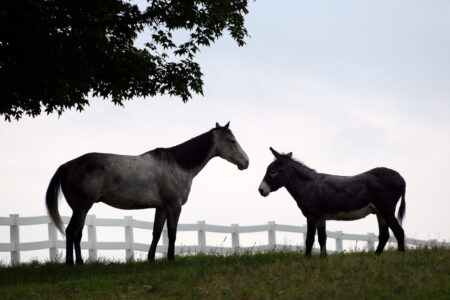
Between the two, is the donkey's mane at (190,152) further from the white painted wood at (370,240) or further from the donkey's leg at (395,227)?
the white painted wood at (370,240)

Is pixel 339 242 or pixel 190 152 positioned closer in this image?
pixel 190 152

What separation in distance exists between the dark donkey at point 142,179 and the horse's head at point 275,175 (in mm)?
1136

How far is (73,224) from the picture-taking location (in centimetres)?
1351

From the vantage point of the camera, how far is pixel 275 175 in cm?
1400

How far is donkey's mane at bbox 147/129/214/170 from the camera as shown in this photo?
14.6 metres

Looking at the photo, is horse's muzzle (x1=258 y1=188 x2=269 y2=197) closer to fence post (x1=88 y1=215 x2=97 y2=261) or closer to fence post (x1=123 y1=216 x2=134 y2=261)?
fence post (x1=123 y1=216 x2=134 y2=261)

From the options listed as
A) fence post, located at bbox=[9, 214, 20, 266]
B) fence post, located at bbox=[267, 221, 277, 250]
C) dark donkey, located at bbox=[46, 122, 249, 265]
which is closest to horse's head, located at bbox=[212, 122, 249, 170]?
dark donkey, located at bbox=[46, 122, 249, 265]

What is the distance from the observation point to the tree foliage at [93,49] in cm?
1496

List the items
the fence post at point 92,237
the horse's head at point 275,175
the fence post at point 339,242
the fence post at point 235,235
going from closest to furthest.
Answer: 1. the horse's head at point 275,175
2. the fence post at point 92,237
3. the fence post at point 235,235
4. the fence post at point 339,242

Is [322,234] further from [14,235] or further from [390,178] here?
[14,235]

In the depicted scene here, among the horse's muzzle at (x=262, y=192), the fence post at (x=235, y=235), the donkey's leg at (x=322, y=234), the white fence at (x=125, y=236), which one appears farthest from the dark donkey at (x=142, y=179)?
the fence post at (x=235, y=235)

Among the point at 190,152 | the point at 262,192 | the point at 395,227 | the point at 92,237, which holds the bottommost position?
the point at 92,237

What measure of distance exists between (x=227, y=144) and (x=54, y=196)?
4.04 m

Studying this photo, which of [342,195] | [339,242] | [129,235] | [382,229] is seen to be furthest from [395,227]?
[339,242]
